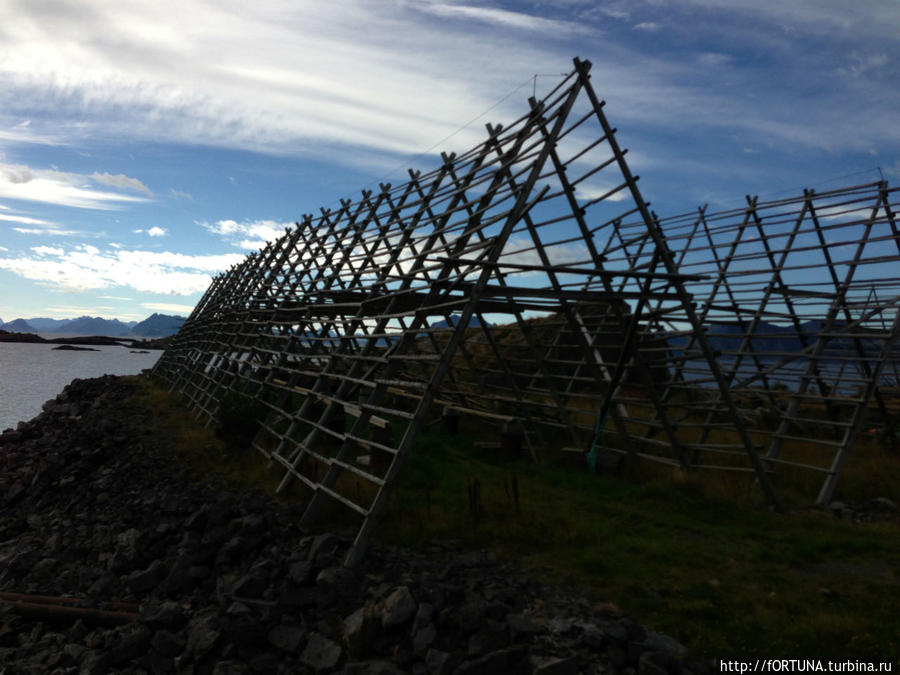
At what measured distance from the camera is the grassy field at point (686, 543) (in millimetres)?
5074

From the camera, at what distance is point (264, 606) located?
5656mm

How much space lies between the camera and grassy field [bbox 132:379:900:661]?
5.07 meters

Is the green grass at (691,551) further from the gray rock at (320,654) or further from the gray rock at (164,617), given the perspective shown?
the gray rock at (164,617)

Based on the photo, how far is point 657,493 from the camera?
30.7 feet

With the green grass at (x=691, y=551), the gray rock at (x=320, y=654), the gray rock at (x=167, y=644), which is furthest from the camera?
the gray rock at (x=167, y=644)

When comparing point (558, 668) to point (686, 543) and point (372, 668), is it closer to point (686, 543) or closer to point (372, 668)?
point (372, 668)

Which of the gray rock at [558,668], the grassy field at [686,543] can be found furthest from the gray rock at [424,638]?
the grassy field at [686,543]

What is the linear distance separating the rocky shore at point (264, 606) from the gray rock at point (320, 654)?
10mm

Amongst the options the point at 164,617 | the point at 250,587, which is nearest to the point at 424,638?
the point at 250,587

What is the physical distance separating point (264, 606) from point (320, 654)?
36.5 inches

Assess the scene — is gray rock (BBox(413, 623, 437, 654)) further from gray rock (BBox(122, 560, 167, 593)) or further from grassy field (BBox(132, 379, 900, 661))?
gray rock (BBox(122, 560, 167, 593))

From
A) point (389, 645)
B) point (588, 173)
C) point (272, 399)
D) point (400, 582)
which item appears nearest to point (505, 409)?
point (272, 399)

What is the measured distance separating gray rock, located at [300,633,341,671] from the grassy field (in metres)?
2.02

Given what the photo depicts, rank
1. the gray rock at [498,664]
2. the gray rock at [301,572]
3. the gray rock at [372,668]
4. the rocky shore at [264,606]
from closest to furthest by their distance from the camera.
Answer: the gray rock at [498,664], the gray rock at [372,668], the rocky shore at [264,606], the gray rock at [301,572]
